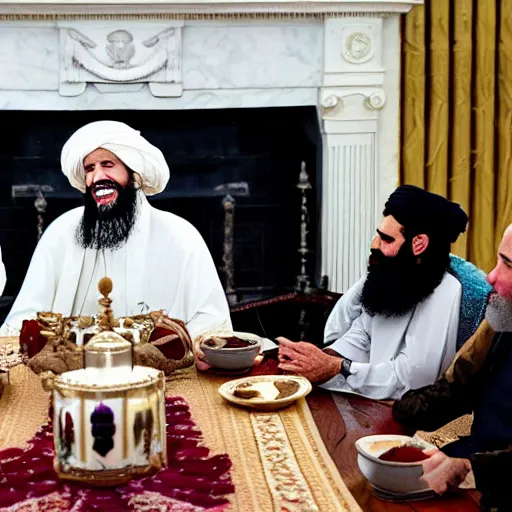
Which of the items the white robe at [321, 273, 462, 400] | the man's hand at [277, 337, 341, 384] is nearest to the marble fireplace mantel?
the white robe at [321, 273, 462, 400]

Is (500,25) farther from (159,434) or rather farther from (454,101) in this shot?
(159,434)

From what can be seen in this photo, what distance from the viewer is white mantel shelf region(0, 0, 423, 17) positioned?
450cm

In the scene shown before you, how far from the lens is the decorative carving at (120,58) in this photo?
A: 15.2 feet

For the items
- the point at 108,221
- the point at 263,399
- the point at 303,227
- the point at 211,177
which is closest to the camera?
the point at 263,399

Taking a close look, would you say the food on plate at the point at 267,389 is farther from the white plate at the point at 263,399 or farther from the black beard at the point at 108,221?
the black beard at the point at 108,221

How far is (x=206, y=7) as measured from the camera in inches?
179

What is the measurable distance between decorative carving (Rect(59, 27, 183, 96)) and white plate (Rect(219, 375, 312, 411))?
302cm

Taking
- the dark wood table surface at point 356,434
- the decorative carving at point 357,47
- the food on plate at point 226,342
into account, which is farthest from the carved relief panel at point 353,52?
the dark wood table surface at point 356,434

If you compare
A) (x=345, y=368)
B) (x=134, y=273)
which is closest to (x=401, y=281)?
(x=345, y=368)

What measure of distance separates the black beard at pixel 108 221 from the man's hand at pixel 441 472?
5.78ft

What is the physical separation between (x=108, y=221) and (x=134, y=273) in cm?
21

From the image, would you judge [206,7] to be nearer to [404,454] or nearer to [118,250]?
[118,250]

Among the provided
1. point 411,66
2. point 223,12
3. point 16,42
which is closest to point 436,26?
point 411,66

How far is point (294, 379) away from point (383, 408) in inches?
8.6
